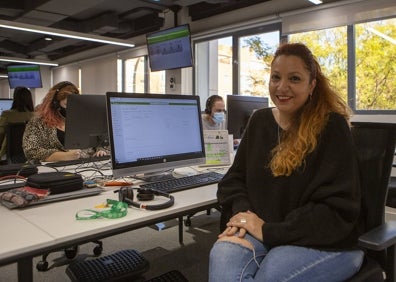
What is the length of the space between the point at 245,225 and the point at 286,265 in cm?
22

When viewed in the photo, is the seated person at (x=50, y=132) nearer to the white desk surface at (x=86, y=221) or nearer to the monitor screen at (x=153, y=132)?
the monitor screen at (x=153, y=132)

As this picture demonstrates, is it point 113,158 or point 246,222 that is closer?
point 246,222

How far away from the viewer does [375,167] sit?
1.30 meters

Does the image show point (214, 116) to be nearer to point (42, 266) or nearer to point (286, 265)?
point (42, 266)

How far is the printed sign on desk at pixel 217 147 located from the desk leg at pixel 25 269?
1.38 metres

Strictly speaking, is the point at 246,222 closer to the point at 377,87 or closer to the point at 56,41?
the point at 377,87

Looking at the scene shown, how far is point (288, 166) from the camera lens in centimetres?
130

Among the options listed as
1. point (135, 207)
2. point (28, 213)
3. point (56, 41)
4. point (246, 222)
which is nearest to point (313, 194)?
point (246, 222)

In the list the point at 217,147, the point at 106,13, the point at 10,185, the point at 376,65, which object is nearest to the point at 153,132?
the point at 217,147

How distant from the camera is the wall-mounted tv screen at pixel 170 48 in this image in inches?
215

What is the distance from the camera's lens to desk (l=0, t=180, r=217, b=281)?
0.93 metres

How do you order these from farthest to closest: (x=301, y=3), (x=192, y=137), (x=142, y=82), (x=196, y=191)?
1. (x=142, y=82)
2. (x=301, y=3)
3. (x=192, y=137)
4. (x=196, y=191)

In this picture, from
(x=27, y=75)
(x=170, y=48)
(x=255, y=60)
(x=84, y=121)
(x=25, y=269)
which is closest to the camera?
(x=25, y=269)

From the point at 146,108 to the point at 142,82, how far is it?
6001 millimetres
